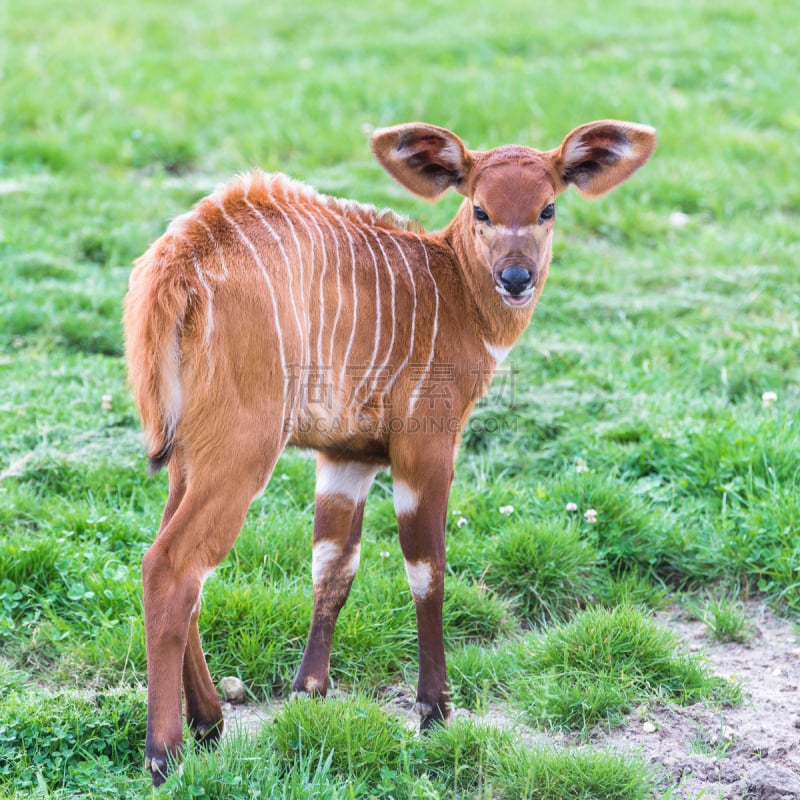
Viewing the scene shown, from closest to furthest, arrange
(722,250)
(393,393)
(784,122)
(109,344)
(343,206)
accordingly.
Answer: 1. (393,393)
2. (343,206)
3. (109,344)
4. (722,250)
5. (784,122)

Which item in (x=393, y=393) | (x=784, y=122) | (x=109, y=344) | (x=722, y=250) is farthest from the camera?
(x=784, y=122)

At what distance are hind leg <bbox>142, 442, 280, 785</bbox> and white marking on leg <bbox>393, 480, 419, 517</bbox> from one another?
67 centimetres

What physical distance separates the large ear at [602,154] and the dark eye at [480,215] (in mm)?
387

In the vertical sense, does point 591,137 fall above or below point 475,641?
above

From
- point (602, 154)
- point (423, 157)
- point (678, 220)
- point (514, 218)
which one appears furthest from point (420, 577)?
point (678, 220)

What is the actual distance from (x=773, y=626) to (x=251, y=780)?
2356mm

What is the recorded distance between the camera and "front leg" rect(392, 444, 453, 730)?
3951 mm

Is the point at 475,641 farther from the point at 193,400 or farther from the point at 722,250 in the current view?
the point at 722,250

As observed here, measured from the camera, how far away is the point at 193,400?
11.3 feet

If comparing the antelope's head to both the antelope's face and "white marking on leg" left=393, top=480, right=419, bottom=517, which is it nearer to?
the antelope's face

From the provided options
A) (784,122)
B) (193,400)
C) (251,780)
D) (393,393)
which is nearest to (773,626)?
(393,393)

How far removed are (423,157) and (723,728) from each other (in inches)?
94.7

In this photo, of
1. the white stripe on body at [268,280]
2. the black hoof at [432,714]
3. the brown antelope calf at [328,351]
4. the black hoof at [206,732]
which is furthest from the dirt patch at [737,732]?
the white stripe on body at [268,280]

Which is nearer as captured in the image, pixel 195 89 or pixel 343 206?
pixel 343 206
